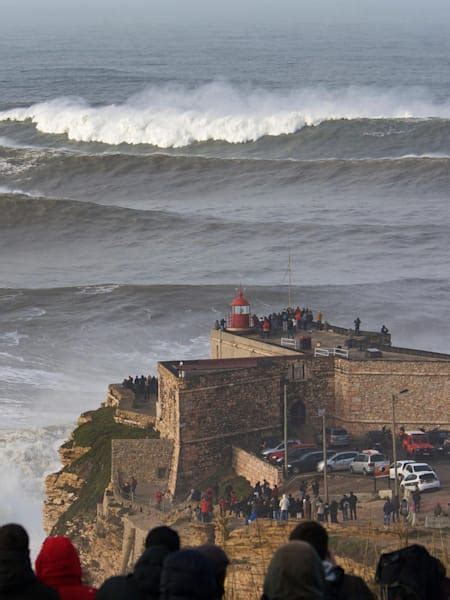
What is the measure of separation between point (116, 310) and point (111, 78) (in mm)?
70237

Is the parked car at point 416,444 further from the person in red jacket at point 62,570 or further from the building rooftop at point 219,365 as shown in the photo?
the person in red jacket at point 62,570

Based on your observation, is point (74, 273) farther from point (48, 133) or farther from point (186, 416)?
point (48, 133)

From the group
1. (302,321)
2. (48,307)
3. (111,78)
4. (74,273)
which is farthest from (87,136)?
(302,321)

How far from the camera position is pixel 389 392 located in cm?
2980

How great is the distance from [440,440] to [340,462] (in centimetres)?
206

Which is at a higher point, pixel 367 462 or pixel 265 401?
pixel 265 401

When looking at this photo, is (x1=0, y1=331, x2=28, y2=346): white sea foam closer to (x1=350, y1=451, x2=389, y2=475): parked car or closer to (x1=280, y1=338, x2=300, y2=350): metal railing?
(x1=280, y1=338, x2=300, y2=350): metal railing

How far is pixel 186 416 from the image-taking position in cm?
2881

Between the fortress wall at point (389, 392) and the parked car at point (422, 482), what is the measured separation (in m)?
3.20

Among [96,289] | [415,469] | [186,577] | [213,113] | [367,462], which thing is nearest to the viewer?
[186,577]

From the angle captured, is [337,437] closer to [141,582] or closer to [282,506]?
[282,506]

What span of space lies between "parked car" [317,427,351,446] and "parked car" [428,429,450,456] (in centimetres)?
140

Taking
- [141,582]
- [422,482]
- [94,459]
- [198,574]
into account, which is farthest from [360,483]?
[198,574]

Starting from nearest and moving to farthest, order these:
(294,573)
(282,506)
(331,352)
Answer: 1. (294,573)
2. (282,506)
3. (331,352)
